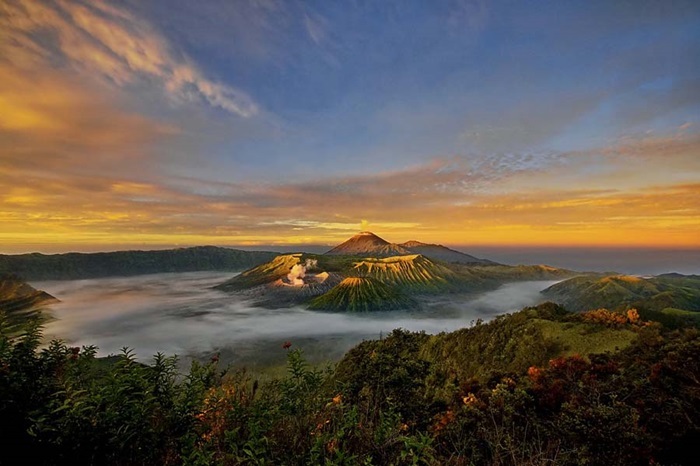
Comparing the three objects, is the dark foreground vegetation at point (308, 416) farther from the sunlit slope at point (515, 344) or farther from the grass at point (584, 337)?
the grass at point (584, 337)

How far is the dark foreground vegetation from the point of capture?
523 centimetres

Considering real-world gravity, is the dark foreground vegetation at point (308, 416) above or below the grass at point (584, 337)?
above

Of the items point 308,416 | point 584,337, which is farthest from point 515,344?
point 308,416

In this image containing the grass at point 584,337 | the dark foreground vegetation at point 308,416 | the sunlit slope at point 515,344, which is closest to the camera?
the dark foreground vegetation at point 308,416

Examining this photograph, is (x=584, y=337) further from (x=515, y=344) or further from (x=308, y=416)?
(x=308, y=416)

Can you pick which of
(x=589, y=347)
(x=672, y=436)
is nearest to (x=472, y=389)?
(x=672, y=436)

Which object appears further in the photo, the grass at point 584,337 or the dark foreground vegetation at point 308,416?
the grass at point 584,337

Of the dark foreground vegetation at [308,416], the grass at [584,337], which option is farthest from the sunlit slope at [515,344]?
the dark foreground vegetation at [308,416]

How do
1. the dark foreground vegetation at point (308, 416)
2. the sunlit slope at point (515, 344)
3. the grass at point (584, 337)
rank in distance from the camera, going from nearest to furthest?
the dark foreground vegetation at point (308, 416) → the grass at point (584, 337) → the sunlit slope at point (515, 344)

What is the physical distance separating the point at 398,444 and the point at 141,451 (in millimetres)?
4581

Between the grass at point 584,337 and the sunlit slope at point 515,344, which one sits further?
the sunlit slope at point 515,344

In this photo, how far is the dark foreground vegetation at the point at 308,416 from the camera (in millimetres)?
5234

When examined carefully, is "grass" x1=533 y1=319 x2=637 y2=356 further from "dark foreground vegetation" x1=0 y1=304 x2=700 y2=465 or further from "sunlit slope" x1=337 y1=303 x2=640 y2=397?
"dark foreground vegetation" x1=0 y1=304 x2=700 y2=465

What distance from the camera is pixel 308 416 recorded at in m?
6.57
